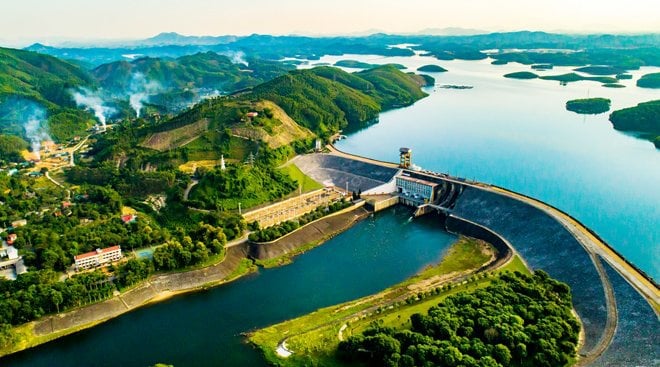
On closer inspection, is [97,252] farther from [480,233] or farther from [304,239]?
[480,233]

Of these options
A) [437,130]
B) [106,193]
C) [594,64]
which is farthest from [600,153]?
[594,64]

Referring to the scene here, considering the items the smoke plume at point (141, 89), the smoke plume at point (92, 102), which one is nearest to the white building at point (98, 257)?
the smoke plume at point (92, 102)

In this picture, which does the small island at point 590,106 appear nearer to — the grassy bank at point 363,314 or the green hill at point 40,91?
the grassy bank at point 363,314

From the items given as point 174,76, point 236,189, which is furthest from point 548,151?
point 174,76

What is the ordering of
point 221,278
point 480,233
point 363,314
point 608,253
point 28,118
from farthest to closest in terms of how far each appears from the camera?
point 28,118 → point 480,233 → point 221,278 → point 608,253 → point 363,314

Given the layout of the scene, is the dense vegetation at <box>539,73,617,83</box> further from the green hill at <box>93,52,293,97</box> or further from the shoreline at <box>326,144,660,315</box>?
the shoreline at <box>326,144,660,315</box>

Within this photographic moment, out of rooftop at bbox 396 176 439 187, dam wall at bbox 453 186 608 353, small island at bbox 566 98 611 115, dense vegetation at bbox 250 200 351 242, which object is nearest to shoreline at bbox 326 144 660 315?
dam wall at bbox 453 186 608 353
